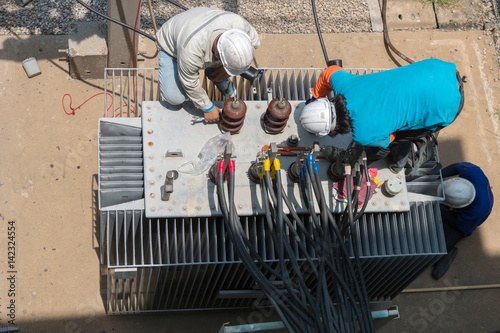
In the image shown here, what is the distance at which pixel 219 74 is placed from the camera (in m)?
3.66

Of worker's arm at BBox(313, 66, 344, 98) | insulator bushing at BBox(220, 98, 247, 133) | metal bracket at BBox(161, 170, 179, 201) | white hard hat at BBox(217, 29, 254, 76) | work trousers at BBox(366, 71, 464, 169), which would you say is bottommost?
metal bracket at BBox(161, 170, 179, 201)

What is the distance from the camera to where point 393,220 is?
11.8ft

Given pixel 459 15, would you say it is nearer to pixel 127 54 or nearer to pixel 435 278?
pixel 435 278

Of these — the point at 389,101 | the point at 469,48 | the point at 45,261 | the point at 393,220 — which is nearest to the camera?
the point at 389,101

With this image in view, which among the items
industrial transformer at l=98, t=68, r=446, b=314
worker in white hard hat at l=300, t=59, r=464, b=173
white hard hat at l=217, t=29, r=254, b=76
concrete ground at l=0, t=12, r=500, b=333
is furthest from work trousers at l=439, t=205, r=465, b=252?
white hard hat at l=217, t=29, r=254, b=76

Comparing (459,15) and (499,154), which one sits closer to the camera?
(499,154)

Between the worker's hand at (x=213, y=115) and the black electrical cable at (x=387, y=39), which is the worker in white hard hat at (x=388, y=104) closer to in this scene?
the worker's hand at (x=213, y=115)

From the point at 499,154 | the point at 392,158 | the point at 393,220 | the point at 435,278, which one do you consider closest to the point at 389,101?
the point at 392,158

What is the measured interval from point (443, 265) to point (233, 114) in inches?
106

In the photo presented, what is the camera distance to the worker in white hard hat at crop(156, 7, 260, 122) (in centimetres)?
315

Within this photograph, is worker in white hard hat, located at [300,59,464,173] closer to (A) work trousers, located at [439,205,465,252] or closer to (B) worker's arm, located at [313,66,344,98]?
(B) worker's arm, located at [313,66,344,98]

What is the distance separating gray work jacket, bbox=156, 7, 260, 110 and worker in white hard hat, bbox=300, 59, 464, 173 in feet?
2.53

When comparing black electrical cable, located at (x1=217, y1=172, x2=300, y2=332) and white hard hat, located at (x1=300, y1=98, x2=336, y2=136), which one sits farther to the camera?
white hard hat, located at (x1=300, y1=98, x2=336, y2=136)

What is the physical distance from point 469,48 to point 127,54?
12.6ft
